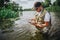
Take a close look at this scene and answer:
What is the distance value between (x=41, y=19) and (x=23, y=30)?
0.25 m

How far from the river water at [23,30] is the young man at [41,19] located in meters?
0.05

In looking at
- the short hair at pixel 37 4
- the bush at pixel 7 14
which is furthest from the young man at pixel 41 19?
the bush at pixel 7 14

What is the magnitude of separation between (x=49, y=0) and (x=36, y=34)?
0.44m

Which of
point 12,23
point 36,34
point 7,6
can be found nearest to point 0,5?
point 7,6

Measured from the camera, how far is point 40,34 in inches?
79.5

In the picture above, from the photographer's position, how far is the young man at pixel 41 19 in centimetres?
201

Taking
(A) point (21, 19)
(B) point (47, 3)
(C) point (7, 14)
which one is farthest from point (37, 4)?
(C) point (7, 14)

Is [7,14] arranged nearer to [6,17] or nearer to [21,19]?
[6,17]

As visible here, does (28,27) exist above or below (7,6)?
below

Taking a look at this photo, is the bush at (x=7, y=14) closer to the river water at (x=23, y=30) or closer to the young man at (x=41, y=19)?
the river water at (x=23, y=30)

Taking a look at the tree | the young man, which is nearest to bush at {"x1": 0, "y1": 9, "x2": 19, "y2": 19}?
the young man

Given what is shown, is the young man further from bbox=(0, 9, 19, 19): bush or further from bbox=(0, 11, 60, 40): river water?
bbox=(0, 9, 19, 19): bush

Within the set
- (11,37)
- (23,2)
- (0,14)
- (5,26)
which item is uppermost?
(23,2)

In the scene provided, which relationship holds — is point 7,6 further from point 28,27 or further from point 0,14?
point 28,27
